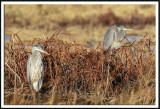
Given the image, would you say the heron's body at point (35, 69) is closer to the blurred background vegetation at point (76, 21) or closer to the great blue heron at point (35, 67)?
the great blue heron at point (35, 67)

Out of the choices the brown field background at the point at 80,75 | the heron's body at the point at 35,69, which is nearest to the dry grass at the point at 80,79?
the brown field background at the point at 80,75

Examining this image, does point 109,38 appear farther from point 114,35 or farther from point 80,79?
point 80,79

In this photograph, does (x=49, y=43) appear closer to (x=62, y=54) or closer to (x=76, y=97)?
(x=62, y=54)

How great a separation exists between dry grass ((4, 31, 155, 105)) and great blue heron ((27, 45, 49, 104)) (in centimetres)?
20

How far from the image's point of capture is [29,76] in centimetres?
384

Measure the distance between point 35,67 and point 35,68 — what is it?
0.02 m

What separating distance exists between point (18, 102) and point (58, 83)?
2.33ft

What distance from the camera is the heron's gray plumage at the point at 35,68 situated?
12.2 feet

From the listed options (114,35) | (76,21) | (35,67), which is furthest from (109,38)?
(76,21)

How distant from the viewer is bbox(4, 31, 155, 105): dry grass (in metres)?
3.93

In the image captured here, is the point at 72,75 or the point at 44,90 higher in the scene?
the point at 72,75

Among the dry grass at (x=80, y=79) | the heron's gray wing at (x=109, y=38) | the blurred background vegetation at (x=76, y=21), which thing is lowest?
the dry grass at (x=80, y=79)

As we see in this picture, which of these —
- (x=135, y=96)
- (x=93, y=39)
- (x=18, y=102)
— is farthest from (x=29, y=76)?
(x=93, y=39)

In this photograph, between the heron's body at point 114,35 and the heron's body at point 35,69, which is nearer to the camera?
the heron's body at point 35,69
